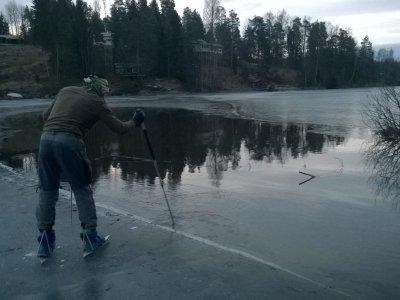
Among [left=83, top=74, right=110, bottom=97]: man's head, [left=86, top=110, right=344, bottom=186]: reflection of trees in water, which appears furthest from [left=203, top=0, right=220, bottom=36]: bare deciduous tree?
[left=83, top=74, right=110, bottom=97]: man's head

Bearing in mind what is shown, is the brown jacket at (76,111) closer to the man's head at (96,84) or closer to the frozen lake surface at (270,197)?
the man's head at (96,84)

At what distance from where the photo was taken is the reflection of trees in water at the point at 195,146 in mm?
10898

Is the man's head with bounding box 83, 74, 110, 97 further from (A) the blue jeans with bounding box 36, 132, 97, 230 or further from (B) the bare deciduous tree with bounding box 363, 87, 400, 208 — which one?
(B) the bare deciduous tree with bounding box 363, 87, 400, 208

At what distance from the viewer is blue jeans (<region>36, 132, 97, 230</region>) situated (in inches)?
193

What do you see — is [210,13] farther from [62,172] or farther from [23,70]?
[62,172]

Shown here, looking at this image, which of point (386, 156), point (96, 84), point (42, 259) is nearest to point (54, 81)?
point (386, 156)

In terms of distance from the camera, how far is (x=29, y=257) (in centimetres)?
518

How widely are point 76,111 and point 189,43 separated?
81.0 m

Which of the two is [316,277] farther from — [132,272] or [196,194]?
[196,194]

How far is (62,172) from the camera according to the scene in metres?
5.11

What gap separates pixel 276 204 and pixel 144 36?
75.5 metres

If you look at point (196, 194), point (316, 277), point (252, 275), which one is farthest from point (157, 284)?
point (196, 194)


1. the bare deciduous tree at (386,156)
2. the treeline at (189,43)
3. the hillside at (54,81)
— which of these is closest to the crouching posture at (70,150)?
the bare deciduous tree at (386,156)

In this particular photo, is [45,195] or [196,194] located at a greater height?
[45,195]
